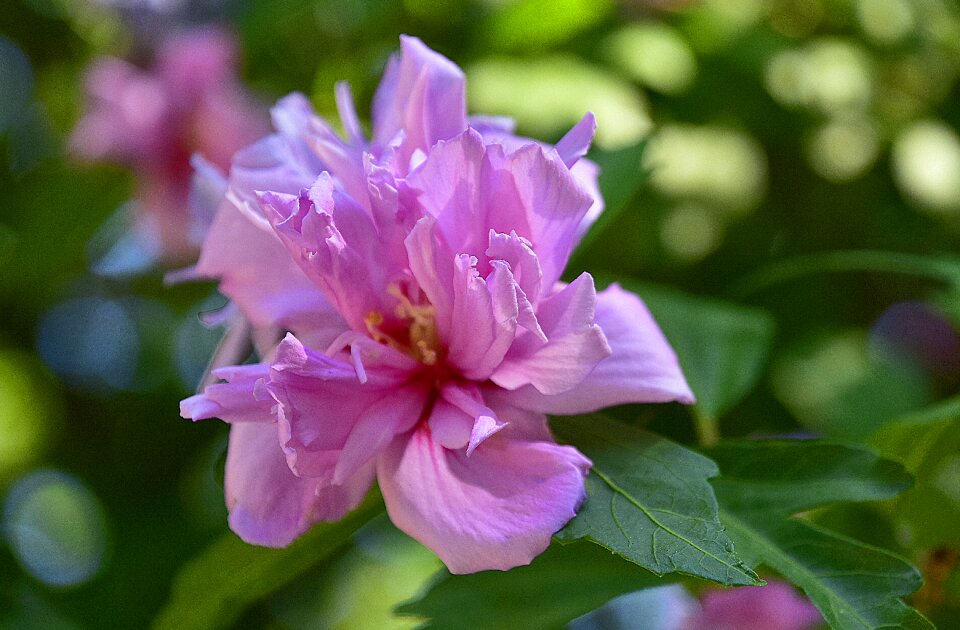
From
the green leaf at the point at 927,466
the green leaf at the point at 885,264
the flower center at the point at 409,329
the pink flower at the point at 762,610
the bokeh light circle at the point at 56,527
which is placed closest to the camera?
the flower center at the point at 409,329

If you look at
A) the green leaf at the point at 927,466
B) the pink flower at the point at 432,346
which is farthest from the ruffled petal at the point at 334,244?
the green leaf at the point at 927,466

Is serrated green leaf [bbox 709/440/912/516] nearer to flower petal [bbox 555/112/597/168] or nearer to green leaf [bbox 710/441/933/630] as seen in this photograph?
green leaf [bbox 710/441/933/630]

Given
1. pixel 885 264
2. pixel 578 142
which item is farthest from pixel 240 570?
pixel 885 264

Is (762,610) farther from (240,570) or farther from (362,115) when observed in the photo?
(362,115)

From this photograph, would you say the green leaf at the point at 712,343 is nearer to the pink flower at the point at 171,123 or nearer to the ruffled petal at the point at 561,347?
the ruffled petal at the point at 561,347

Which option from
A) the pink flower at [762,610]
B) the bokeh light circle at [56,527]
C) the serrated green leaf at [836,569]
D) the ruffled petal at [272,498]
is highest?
the serrated green leaf at [836,569]

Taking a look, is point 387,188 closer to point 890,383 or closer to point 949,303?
point 949,303

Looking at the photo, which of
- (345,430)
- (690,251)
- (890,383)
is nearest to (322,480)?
(345,430)
